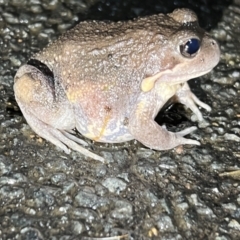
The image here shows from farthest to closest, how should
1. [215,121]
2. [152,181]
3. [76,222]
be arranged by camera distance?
[215,121] < [152,181] < [76,222]

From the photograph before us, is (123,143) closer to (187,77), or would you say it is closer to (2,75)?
(187,77)

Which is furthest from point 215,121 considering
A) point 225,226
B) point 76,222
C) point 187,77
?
point 76,222

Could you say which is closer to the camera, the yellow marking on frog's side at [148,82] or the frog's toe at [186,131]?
the yellow marking on frog's side at [148,82]

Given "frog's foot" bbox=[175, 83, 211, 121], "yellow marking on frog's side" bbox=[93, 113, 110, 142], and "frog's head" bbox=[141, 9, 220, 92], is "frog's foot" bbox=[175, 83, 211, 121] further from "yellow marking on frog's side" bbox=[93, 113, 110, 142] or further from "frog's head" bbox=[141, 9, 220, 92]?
"yellow marking on frog's side" bbox=[93, 113, 110, 142]

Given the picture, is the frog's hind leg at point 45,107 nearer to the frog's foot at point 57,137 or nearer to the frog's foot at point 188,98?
the frog's foot at point 57,137

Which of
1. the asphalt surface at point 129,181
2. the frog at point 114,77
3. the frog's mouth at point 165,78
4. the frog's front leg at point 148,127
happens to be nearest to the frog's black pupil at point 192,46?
the frog at point 114,77

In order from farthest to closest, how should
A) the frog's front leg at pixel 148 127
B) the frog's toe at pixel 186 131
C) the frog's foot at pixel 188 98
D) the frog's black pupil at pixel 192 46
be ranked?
the frog's foot at pixel 188 98 → the frog's toe at pixel 186 131 → the frog's front leg at pixel 148 127 → the frog's black pupil at pixel 192 46

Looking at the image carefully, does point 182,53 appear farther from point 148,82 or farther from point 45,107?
point 45,107
